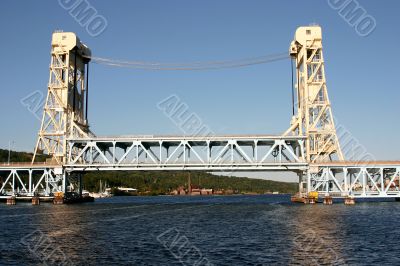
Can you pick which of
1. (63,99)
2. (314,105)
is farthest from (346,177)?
(63,99)

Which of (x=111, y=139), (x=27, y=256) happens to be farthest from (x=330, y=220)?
(x=111, y=139)

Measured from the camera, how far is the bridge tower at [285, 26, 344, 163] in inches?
3772

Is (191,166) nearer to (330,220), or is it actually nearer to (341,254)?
(330,220)

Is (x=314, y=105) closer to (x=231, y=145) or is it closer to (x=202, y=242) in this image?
(x=231, y=145)

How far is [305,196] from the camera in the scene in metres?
96.6

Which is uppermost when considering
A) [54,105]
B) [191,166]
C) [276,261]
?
[54,105]

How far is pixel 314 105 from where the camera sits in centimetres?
9738

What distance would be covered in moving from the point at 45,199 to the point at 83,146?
13.1 metres

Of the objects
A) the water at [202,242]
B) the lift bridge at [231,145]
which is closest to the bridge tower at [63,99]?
the lift bridge at [231,145]

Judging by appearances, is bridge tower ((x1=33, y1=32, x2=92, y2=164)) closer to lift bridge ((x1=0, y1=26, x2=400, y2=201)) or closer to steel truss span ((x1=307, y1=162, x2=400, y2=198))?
lift bridge ((x1=0, y1=26, x2=400, y2=201))

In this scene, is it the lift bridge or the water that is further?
the lift bridge

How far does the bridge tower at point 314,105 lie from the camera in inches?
3772

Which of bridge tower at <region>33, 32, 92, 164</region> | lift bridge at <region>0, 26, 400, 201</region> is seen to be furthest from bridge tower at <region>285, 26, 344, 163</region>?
bridge tower at <region>33, 32, 92, 164</region>

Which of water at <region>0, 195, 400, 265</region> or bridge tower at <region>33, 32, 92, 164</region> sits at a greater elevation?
bridge tower at <region>33, 32, 92, 164</region>
